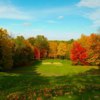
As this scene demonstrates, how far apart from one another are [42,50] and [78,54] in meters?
59.5

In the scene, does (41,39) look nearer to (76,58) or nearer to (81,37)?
(81,37)

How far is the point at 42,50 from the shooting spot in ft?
527

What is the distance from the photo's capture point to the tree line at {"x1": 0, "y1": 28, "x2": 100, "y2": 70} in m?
73.6

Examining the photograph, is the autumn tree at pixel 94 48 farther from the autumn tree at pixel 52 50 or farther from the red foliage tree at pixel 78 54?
the autumn tree at pixel 52 50

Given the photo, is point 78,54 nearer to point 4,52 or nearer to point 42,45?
point 4,52

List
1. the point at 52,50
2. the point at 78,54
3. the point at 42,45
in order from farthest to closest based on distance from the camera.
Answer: the point at 52,50, the point at 42,45, the point at 78,54

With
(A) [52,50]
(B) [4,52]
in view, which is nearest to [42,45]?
(A) [52,50]

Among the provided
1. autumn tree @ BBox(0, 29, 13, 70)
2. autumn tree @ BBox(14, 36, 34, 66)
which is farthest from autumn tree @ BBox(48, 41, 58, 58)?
autumn tree @ BBox(0, 29, 13, 70)

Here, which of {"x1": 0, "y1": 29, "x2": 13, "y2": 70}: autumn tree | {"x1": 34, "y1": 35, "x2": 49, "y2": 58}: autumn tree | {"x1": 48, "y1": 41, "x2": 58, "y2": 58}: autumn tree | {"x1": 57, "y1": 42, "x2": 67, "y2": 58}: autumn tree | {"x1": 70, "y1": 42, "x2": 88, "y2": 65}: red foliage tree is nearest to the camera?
{"x1": 0, "y1": 29, "x2": 13, "y2": 70}: autumn tree

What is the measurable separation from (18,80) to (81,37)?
99.9 metres

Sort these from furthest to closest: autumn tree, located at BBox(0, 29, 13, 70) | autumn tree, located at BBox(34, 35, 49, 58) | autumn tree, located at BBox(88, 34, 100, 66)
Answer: autumn tree, located at BBox(34, 35, 49, 58) → autumn tree, located at BBox(88, 34, 100, 66) → autumn tree, located at BBox(0, 29, 13, 70)

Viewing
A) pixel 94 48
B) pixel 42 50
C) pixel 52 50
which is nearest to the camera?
pixel 94 48

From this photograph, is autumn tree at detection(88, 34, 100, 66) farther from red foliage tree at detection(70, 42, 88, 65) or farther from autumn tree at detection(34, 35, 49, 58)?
autumn tree at detection(34, 35, 49, 58)

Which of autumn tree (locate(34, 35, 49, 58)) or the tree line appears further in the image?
autumn tree (locate(34, 35, 49, 58))
